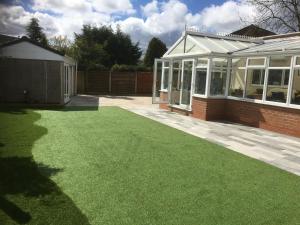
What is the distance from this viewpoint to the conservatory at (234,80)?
909 cm

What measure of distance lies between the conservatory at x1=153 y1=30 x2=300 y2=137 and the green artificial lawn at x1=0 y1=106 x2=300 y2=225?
344cm

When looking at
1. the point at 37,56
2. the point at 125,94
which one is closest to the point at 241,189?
the point at 37,56

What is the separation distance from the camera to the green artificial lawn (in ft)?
11.8

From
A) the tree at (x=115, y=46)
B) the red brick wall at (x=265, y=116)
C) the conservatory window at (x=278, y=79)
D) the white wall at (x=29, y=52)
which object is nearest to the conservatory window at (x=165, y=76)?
the red brick wall at (x=265, y=116)

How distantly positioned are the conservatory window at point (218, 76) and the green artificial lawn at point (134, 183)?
4.09 meters

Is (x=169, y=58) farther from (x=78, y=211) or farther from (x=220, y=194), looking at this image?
(x=78, y=211)

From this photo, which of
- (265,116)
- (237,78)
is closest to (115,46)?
(237,78)

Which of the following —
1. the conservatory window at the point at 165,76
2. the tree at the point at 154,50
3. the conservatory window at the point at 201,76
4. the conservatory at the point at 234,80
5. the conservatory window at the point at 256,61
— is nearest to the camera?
the conservatory at the point at 234,80

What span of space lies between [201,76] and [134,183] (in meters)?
7.78

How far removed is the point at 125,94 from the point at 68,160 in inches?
691

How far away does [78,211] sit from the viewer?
142 inches

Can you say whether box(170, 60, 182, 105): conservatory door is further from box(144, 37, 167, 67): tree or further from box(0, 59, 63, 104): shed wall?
box(144, 37, 167, 67): tree

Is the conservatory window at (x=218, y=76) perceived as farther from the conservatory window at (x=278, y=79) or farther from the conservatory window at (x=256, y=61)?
the conservatory window at (x=278, y=79)

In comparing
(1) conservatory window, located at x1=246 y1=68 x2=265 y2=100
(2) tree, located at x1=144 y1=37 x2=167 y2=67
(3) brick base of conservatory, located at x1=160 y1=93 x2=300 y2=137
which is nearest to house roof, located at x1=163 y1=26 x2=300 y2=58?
(1) conservatory window, located at x1=246 y1=68 x2=265 y2=100
